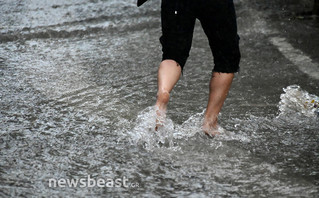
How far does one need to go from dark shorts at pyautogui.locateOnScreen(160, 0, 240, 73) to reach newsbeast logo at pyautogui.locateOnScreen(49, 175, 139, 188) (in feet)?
2.97

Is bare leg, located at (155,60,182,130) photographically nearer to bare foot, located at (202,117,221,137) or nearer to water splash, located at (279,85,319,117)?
bare foot, located at (202,117,221,137)

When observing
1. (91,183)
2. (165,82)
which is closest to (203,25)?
(165,82)

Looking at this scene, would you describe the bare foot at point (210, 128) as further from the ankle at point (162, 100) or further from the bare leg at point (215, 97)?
the ankle at point (162, 100)

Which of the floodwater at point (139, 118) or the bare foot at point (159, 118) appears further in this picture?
the bare foot at point (159, 118)

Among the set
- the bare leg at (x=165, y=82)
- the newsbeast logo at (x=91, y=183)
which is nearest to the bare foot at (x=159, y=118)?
the bare leg at (x=165, y=82)

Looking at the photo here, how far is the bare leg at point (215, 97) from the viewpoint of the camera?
3.77m

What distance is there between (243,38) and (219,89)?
2.55 meters

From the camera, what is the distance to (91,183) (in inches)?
123

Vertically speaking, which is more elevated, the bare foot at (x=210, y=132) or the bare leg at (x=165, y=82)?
the bare leg at (x=165, y=82)

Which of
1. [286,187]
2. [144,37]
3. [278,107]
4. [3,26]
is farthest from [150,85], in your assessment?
[3,26]

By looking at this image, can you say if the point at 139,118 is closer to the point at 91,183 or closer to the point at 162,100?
the point at 162,100

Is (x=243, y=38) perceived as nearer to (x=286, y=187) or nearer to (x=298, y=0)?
(x=298, y=0)

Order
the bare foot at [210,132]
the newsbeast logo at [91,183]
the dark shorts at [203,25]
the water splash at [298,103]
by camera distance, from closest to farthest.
→ the newsbeast logo at [91,183] < the dark shorts at [203,25] < the bare foot at [210,132] < the water splash at [298,103]

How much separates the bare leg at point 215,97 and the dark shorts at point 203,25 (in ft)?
0.17
